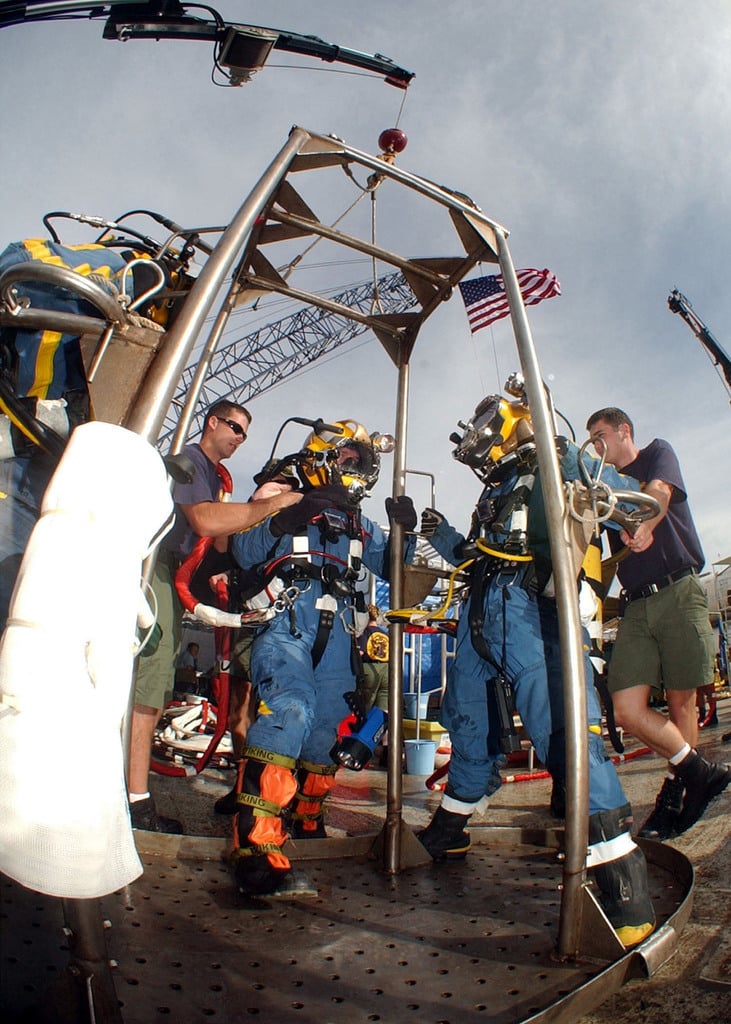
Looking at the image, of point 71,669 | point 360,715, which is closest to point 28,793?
point 71,669

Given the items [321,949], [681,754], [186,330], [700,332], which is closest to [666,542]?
[681,754]

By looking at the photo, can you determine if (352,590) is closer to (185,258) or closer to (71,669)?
(185,258)

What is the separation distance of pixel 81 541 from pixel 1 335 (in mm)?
1000

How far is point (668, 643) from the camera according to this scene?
332 cm

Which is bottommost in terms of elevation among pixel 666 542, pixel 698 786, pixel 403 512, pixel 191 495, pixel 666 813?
pixel 666 813

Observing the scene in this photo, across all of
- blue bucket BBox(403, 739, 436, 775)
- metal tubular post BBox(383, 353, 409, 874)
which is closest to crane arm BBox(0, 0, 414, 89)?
metal tubular post BBox(383, 353, 409, 874)

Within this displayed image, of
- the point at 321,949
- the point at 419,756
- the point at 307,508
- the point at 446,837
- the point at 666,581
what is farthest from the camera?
the point at 419,756

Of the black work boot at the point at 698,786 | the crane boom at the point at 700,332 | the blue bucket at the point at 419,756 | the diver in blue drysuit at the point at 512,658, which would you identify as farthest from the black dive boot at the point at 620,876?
the crane boom at the point at 700,332

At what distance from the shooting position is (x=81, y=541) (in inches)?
39.1

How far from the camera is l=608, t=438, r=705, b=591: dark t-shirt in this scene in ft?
11.3

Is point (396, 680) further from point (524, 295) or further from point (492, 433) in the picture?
point (524, 295)

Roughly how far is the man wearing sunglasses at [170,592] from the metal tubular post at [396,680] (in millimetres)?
567

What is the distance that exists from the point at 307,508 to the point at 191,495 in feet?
2.37

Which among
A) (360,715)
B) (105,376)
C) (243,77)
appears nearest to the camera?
(105,376)
